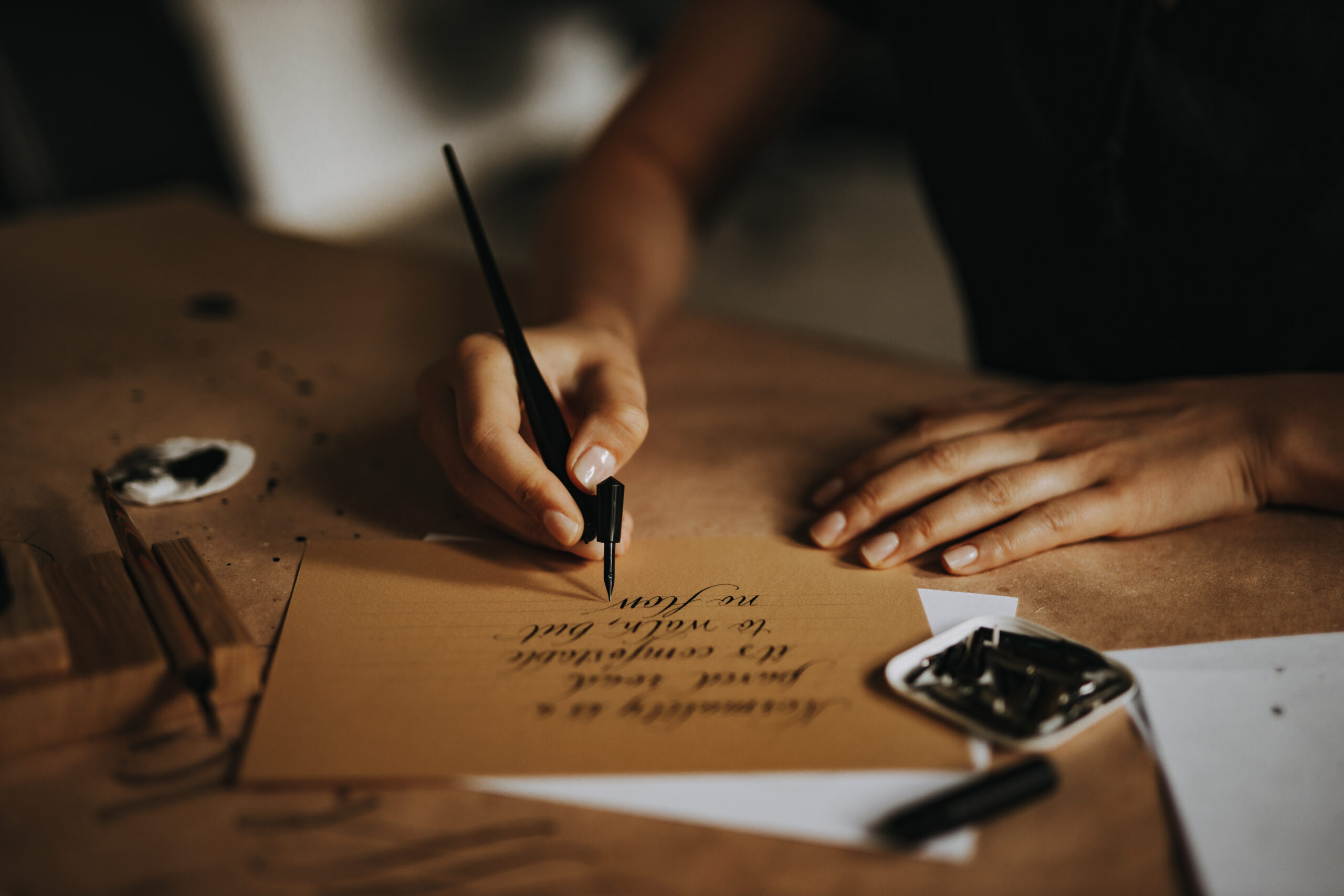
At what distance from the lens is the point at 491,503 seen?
542mm

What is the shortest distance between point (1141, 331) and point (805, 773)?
0.61m

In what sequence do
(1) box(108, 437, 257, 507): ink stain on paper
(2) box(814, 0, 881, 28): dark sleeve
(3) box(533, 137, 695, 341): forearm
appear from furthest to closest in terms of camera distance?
(2) box(814, 0, 881, 28): dark sleeve
(3) box(533, 137, 695, 341): forearm
(1) box(108, 437, 257, 507): ink stain on paper

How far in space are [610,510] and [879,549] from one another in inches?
6.4

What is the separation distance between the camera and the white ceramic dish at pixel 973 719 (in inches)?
15.4

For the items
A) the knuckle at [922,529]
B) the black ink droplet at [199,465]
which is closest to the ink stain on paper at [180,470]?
the black ink droplet at [199,465]

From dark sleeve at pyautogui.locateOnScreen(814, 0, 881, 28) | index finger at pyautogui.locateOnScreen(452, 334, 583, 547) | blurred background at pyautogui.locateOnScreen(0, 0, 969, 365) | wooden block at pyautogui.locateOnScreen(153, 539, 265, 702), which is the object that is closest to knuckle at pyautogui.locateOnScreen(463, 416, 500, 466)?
index finger at pyautogui.locateOnScreen(452, 334, 583, 547)

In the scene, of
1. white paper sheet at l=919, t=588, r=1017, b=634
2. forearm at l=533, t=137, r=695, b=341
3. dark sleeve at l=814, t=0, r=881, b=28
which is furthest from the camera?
dark sleeve at l=814, t=0, r=881, b=28

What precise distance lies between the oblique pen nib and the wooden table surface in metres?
0.08

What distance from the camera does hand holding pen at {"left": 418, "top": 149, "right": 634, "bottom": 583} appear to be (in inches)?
20.2

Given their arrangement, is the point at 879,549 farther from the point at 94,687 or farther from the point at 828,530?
the point at 94,687

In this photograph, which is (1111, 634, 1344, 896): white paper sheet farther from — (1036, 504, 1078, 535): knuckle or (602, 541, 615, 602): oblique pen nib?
(602, 541, 615, 602): oblique pen nib

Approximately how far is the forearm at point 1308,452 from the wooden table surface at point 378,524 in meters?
0.02

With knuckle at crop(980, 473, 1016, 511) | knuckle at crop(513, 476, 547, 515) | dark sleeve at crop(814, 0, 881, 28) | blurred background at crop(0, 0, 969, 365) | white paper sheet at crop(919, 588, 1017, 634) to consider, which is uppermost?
blurred background at crop(0, 0, 969, 365)

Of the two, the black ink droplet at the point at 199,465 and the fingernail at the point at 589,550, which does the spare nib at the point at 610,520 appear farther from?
the black ink droplet at the point at 199,465
